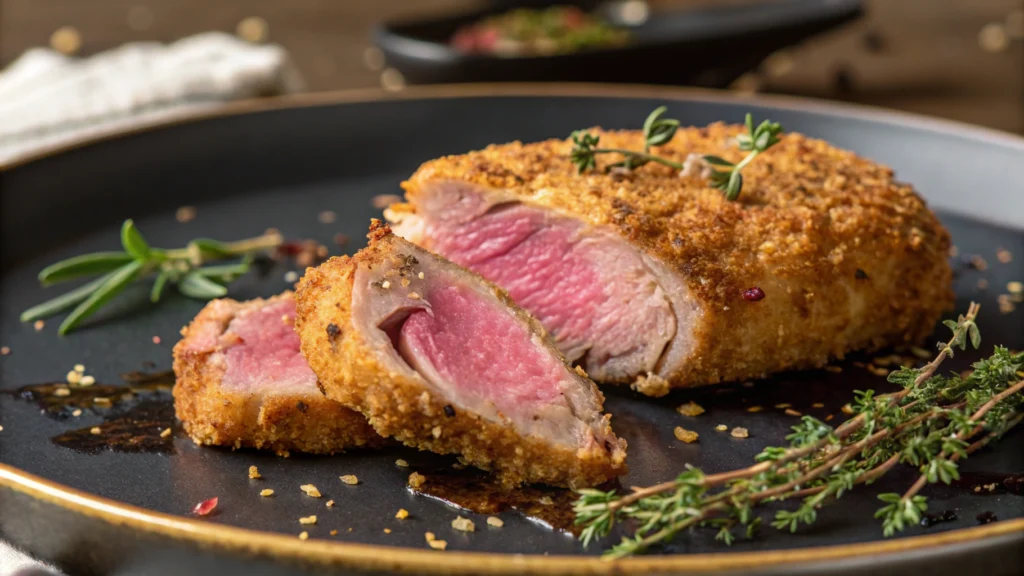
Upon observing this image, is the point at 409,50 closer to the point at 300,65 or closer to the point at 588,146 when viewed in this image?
the point at 300,65

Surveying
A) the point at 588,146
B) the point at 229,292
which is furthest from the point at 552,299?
the point at 229,292

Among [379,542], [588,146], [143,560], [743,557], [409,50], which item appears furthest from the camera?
[409,50]

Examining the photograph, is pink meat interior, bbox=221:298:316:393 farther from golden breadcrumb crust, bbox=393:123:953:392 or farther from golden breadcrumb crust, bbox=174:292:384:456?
golden breadcrumb crust, bbox=393:123:953:392

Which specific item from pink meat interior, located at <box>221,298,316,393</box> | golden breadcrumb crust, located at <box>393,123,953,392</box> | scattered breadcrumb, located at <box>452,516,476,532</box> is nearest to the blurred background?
pink meat interior, located at <box>221,298,316,393</box>

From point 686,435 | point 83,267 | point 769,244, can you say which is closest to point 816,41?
point 769,244

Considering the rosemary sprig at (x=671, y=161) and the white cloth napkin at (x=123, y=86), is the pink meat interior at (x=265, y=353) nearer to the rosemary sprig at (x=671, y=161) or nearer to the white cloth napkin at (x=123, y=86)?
the rosemary sprig at (x=671, y=161)

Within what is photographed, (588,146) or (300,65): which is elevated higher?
(588,146)

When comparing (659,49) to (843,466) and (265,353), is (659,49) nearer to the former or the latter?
(265,353)

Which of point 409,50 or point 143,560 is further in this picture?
point 409,50
